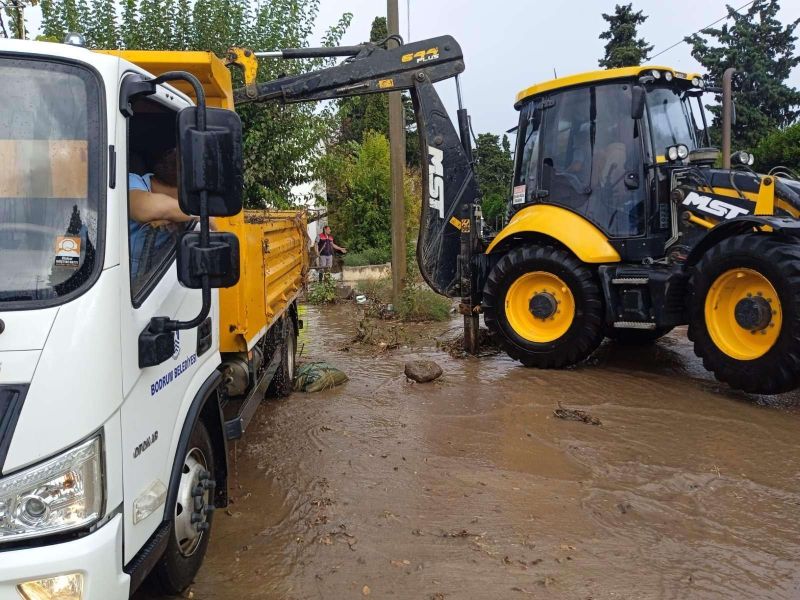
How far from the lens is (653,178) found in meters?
6.56

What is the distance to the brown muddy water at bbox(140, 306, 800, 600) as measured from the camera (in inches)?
125

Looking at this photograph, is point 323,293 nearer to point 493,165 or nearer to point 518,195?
point 518,195

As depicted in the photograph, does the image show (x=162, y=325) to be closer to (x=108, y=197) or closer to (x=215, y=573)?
(x=108, y=197)

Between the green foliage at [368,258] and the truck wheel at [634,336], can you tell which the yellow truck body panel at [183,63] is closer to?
the truck wheel at [634,336]

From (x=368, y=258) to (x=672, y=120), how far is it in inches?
383

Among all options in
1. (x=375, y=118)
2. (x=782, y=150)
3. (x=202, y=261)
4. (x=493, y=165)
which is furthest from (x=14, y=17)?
(x=493, y=165)

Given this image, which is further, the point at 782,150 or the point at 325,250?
the point at 782,150

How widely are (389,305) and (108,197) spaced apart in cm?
898

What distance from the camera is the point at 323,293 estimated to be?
1316cm

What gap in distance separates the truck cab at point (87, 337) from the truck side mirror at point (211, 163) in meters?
0.01

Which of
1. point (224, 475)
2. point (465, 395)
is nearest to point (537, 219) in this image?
point (465, 395)

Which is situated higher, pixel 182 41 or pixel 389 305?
pixel 182 41

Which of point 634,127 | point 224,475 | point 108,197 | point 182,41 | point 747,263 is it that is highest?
point 182,41

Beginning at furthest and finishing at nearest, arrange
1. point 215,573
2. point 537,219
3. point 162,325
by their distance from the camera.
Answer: point 537,219, point 215,573, point 162,325
